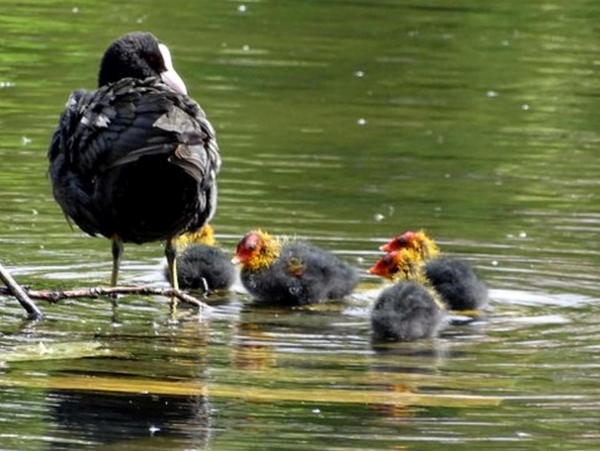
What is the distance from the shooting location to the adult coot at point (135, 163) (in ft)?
28.0

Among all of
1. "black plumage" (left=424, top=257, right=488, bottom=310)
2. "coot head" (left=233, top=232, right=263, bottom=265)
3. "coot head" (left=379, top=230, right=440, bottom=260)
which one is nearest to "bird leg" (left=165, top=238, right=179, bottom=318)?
"coot head" (left=233, top=232, right=263, bottom=265)

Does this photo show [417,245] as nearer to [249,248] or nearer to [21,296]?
[249,248]

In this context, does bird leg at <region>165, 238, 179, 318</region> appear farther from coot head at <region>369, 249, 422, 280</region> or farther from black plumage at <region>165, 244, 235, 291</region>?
coot head at <region>369, 249, 422, 280</region>

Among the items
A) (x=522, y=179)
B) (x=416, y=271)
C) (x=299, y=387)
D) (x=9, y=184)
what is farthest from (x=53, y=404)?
(x=522, y=179)

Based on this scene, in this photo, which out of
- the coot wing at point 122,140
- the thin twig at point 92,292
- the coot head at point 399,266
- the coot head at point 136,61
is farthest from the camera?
the coot head at point 136,61

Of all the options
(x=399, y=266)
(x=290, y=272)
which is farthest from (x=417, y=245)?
(x=290, y=272)

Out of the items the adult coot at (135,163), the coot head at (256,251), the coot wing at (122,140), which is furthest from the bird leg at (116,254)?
the coot head at (256,251)

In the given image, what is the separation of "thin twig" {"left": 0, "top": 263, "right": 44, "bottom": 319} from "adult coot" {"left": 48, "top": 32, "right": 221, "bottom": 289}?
0.70 meters

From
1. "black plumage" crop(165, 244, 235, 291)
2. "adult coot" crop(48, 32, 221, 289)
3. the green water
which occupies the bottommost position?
"black plumage" crop(165, 244, 235, 291)

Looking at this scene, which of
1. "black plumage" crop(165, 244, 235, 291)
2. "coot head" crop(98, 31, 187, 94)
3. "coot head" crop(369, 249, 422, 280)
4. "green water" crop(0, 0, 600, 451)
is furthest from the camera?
"coot head" crop(98, 31, 187, 94)

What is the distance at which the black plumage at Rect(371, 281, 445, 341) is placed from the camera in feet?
28.6

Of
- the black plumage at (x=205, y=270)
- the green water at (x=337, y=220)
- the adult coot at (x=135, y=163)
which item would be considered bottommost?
the black plumage at (x=205, y=270)

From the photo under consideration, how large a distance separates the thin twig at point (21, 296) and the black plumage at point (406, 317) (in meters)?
1.54

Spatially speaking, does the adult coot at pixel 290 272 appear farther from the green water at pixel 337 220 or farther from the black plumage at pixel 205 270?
the black plumage at pixel 205 270
